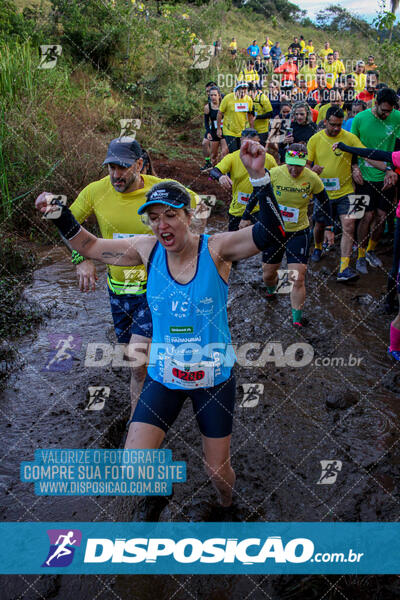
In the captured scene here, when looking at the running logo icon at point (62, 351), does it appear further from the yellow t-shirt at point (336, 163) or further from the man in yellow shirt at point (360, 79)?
the man in yellow shirt at point (360, 79)

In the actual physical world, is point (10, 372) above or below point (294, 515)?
below

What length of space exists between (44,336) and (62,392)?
121 cm

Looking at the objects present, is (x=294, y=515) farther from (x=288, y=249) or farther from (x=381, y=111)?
(x=381, y=111)

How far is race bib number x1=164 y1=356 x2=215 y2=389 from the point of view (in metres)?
2.72

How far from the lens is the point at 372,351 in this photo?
5227 mm

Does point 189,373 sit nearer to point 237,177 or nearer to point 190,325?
point 190,325

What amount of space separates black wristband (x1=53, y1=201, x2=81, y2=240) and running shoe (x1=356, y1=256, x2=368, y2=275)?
511 cm

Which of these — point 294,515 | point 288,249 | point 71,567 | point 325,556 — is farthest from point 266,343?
point 71,567

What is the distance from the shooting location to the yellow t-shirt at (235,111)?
10133 millimetres

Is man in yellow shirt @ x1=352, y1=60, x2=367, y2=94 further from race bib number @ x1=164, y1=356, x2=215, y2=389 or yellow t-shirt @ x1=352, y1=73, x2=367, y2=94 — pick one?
race bib number @ x1=164, y1=356, x2=215, y2=389

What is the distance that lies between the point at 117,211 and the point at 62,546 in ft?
7.63

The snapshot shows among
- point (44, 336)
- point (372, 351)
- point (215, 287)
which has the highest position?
point (215, 287)

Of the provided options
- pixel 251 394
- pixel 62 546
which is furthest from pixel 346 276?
pixel 62 546

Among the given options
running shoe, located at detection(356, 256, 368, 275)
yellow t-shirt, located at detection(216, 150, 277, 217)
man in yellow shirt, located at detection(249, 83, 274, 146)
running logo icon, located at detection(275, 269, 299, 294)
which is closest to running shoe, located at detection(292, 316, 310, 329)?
running logo icon, located at detection(275, 269, 299, 294)
